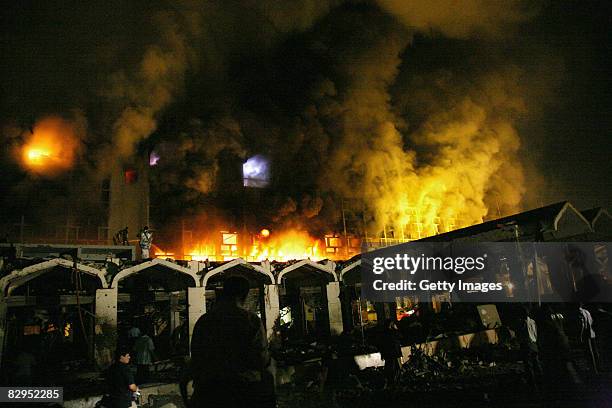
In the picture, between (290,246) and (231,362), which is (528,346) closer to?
(231,362)

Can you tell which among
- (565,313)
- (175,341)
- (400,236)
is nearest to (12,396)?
(175,341)

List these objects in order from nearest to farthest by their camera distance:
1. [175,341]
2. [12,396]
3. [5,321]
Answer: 1. [12,396]
2. [5,321]
3. [175,341]

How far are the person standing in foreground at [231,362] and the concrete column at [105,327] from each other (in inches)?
517

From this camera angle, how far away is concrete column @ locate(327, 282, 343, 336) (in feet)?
62.3

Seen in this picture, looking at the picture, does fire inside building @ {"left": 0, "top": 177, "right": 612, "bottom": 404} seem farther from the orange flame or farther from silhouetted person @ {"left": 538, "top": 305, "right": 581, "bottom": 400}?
the orange flame

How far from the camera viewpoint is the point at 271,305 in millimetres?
18078

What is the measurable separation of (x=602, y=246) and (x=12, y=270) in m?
24.6

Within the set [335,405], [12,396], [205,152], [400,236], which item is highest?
[205,152]

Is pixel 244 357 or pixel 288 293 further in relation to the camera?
pixel 288 293

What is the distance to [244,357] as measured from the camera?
339 cm

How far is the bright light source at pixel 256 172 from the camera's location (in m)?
34.5

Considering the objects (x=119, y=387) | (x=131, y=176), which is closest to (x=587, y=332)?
(x=119, y=387)

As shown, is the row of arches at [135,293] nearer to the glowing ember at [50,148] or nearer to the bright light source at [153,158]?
the glowing ember at [50,148]

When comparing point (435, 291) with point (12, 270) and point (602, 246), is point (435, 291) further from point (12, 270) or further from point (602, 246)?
point (12, 270)
